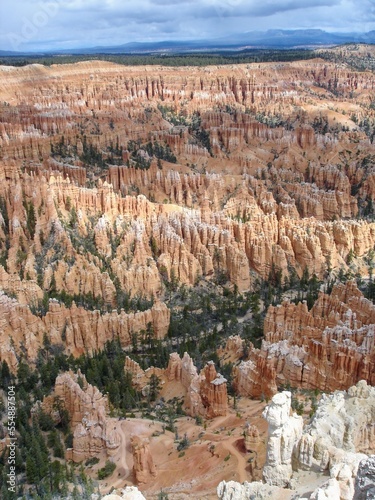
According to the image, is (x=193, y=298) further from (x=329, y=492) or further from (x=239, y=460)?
(x=329, y=492)

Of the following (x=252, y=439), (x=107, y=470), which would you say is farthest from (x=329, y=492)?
(x=107, y=470)

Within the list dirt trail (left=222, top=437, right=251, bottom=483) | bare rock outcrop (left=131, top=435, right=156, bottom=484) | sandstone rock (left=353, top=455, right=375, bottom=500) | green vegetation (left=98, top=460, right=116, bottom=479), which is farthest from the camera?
green vegetation (left=98, top=460, right=116, bottom=479)

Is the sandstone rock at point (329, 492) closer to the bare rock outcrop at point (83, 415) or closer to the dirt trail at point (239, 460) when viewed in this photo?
the dirt trail at point (239, 460)

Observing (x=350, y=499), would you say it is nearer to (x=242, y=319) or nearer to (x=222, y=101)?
(x=242, y=319)

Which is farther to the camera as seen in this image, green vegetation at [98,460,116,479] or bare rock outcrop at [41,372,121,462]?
bare rock outcrop at [41,372,121,462]

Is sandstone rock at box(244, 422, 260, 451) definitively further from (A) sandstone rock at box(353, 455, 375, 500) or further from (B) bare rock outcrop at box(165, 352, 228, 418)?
(A) sandstone rock at box(353, 455, 375, 500)

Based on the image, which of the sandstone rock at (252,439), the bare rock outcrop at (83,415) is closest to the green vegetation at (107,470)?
the bare rock outcrop at (83,415)

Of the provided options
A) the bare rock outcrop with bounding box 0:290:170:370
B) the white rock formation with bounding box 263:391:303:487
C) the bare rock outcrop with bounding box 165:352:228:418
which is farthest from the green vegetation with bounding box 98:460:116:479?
the bare rock outcrop with bounding box 0:290:170:370

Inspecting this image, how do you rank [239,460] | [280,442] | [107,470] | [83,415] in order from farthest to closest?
[83,415], [107,470], [239,460], [280,442]
